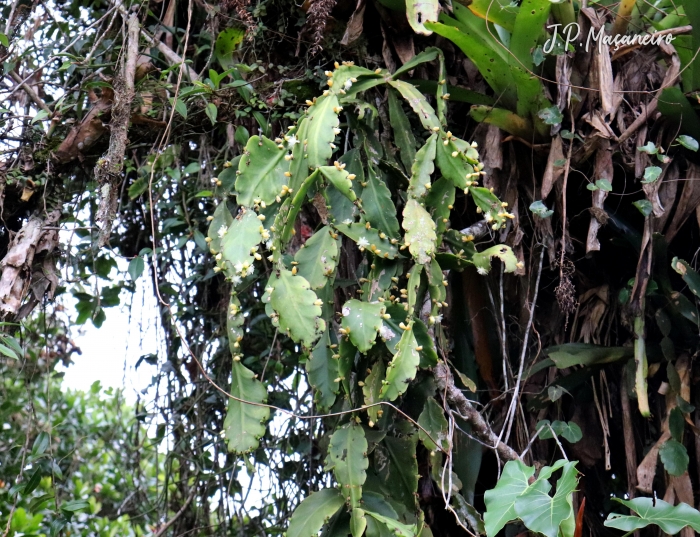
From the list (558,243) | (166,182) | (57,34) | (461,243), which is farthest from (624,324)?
(57,34)

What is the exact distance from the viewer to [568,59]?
1517mm

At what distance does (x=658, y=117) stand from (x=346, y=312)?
0.86m

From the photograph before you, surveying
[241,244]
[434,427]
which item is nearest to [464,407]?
[434,427]

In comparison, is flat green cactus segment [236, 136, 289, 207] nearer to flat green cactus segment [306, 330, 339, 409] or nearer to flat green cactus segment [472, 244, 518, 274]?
flat green cactus segment [306, 330, 339, 409]

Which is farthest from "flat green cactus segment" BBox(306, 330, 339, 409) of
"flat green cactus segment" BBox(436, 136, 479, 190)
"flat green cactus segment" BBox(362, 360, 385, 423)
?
"flat green cactus segment" BBox(436, 136, 479, 190)

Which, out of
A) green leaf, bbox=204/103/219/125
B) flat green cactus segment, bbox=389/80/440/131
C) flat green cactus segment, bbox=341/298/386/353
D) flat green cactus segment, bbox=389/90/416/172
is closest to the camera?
flat green cactus segment, bbox=341/298/386/353

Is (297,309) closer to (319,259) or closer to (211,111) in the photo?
(319,259)

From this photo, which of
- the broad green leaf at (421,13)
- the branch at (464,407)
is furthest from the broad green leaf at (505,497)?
the broad green leaf at (421,13)

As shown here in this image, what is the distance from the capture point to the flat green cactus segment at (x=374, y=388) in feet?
4.16

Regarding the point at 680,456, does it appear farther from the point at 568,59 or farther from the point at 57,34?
the point at 57,34

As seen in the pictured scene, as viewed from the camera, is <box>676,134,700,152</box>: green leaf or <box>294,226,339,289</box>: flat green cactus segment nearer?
<box>294,226,339,289</box>: flat green cactus segment

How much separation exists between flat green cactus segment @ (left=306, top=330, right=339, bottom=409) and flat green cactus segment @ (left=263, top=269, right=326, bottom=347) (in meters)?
0.13

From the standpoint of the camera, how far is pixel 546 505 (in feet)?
3.63

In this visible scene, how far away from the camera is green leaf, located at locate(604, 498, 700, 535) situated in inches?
44.8
